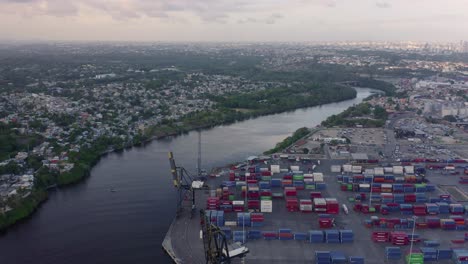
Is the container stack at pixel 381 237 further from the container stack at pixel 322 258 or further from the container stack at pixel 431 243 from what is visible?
the container stack at pixel 322 258

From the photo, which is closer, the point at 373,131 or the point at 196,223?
the point at 196,223

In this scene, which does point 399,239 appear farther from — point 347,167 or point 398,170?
point 398,170

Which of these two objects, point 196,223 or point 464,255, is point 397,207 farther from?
point 196,223

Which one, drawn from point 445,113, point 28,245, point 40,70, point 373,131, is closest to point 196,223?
point 28,245

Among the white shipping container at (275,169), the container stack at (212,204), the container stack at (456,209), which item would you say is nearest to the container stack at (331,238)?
the container stack at (212,204)

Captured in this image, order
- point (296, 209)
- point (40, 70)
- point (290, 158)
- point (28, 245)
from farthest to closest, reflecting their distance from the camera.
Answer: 1. point (40, 70)
2. point (290, 158)
3. point (296, 209)
4. point (28, 245)

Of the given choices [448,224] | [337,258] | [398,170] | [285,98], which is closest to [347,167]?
[398,170]

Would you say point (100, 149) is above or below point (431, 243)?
above
